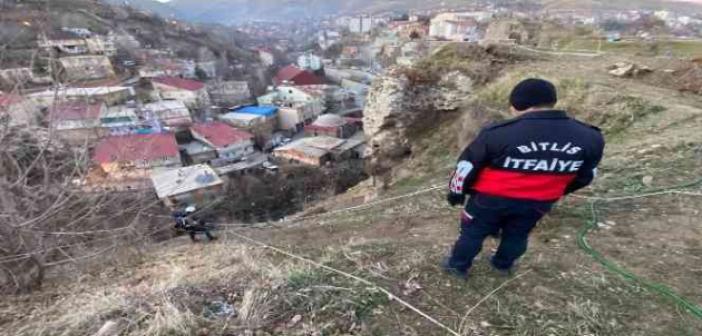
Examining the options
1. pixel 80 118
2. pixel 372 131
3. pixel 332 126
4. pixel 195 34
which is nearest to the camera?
pixel 80 118

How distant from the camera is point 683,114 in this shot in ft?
21.8

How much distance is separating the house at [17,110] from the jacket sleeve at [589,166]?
441 centimetres

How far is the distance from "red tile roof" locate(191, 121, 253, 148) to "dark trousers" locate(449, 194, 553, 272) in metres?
29.1

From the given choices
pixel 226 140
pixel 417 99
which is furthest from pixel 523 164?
pixel 226 140

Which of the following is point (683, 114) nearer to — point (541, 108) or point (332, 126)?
point (541, 108)

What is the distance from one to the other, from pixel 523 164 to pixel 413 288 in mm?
1210

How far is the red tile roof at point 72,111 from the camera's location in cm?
302

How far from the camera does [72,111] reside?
3.72 m

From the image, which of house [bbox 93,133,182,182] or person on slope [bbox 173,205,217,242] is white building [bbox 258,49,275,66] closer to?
person on slope [bbox 173,205,217,242]

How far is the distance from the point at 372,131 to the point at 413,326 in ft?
31.6

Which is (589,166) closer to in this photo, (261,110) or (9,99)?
(9,99)

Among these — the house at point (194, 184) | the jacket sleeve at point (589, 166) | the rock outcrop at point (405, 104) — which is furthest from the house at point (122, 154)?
the house at point (194, 184)

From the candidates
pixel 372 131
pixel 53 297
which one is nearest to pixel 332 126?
pixel 372 131

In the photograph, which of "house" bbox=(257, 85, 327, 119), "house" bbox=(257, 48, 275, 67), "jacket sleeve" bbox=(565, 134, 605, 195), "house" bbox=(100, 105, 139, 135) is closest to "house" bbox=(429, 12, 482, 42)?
"house" bbox=(257, 85, 327, 119)
